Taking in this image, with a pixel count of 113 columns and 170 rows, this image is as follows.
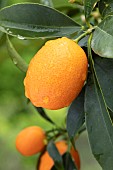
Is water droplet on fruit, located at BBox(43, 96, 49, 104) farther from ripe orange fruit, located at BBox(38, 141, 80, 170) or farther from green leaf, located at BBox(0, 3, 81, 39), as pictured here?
ripe orange fruit, located at BBox(38, 141, 80, 170)

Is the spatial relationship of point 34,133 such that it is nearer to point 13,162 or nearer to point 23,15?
point 23,15

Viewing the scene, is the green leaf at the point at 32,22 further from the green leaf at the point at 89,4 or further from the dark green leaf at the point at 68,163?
the dark green leaf at the point at 68,163

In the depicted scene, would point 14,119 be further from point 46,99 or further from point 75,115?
point 46,99

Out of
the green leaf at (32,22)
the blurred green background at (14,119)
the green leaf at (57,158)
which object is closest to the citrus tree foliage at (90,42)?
the green leaf at (32,22)

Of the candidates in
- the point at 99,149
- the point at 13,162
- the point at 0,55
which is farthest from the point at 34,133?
the point at 13,162

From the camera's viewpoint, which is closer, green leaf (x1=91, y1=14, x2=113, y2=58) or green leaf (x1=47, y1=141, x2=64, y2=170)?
green leaf (x1=91, y1=14, x2=113, y2=58)

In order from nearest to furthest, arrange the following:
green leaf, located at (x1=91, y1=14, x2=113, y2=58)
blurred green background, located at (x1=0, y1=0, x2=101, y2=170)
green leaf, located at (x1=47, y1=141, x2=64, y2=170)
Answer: green leaf, located at (x1=91, y1=14, x2=113, y2=58), green leaf, located at (x1=47, y1=141, x2=64, y2=170), blurred green background, located at (x1=0, y1=0, x2=101, y2=170)

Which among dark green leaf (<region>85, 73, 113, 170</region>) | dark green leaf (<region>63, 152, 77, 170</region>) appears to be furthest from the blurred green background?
dark green leaf (<region>85, 73, 113, 170</region>)

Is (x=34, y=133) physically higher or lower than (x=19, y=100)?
higher
